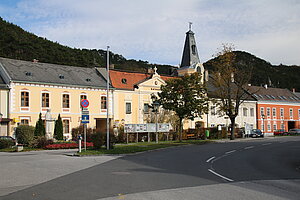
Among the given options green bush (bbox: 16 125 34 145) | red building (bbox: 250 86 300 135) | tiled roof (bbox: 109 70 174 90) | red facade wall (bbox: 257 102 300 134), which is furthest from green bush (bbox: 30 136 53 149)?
red facade wall (bbox: 257 102 300 134)

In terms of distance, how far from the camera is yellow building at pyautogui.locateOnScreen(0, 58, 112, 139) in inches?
1507

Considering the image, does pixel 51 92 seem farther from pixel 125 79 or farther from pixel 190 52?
pixel 190 52

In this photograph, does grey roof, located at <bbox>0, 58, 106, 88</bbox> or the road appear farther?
grey roof, located at <bbox>0, 58, 106, 88</bbox>

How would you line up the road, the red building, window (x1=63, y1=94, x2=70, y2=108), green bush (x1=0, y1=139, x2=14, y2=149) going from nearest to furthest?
the road
green bush (x1=0, y1=139, x2=14, y2=149)
window (x1=63, y1=94, x2=70, y2=108)
the red building

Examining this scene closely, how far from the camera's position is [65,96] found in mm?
42562

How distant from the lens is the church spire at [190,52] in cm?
6066

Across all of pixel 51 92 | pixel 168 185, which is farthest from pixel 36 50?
pixel 168 185

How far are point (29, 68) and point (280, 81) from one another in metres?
94.2

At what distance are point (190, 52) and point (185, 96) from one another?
83.3ft

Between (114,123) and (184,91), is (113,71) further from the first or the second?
(184,91)

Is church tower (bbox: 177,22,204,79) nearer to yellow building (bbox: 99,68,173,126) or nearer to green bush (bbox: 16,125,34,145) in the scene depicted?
yellow building (bbox: 99,68,173,126)

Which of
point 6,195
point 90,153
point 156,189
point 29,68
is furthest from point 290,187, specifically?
point 29,68

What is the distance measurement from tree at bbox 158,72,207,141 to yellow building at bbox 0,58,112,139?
1154 centimetres

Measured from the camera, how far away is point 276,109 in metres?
68.6
